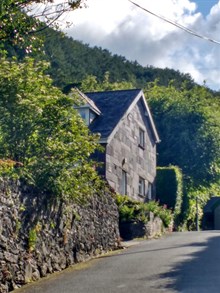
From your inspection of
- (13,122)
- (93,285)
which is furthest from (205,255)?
(13,122)

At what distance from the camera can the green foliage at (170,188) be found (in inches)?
1601

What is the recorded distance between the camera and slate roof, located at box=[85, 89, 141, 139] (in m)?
32.7

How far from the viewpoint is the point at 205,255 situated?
19156 mm

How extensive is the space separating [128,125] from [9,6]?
20.5m

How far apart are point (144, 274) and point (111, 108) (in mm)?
19603

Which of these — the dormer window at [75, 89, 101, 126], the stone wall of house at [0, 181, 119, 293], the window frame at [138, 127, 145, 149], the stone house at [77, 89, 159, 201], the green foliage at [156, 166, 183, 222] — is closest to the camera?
the stone wall of house at [0, 181, 119, 293]

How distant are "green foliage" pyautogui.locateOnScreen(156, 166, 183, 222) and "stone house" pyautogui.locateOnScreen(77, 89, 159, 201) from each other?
139cm

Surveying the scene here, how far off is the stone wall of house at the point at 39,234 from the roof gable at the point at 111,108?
472 inches

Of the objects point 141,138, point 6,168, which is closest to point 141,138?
point 141,138

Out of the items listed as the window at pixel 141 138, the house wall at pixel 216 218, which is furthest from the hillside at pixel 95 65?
the window at pixel 141 138

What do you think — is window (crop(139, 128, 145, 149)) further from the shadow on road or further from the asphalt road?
the shadow on road

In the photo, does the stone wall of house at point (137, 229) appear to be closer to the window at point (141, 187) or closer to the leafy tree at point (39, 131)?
the window at point (141, 187)

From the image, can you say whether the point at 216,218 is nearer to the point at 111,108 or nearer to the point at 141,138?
the point at 141,138

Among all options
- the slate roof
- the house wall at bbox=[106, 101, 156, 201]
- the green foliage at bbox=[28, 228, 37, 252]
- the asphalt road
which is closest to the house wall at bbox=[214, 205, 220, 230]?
the house wall at bbox=[106, 101, 156, 201]
